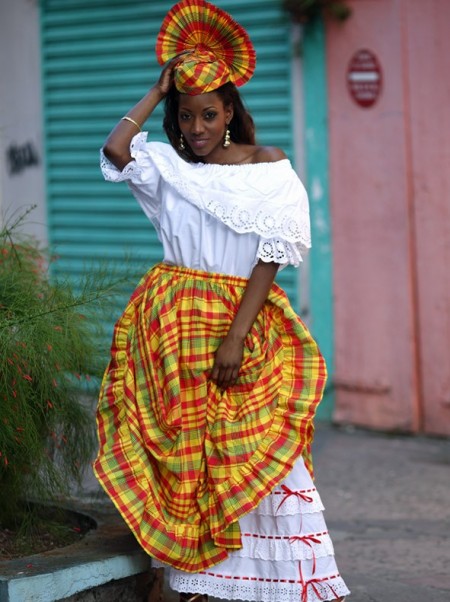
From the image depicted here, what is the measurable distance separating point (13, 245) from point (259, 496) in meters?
1.23

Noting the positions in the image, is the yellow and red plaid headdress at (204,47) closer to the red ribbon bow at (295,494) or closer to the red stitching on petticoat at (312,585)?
the red ribbon bow at (295,494)

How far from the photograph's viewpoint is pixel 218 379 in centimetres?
381

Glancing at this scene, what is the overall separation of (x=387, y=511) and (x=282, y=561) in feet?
5.44

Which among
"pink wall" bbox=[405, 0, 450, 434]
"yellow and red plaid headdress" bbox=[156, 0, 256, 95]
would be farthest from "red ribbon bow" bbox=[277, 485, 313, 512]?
"pink wall" bbox=[405, 0, 450, 434]

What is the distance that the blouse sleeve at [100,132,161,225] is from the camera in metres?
3.95

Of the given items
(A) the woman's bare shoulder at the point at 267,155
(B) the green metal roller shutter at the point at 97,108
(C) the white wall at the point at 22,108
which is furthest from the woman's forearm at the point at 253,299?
(C) the white wall at the point at 22,108

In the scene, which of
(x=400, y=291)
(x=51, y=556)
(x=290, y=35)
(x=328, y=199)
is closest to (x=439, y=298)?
(x=400, y=291)

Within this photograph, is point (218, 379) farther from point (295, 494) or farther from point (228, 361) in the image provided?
point (295, 494)

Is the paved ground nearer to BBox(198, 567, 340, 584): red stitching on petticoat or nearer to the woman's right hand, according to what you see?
BBox(198, 567, 340, 584): red stitching on petticoat

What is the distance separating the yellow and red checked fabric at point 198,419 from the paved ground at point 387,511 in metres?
0.61

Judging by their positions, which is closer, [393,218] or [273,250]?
[273,250]

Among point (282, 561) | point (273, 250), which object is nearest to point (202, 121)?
point (273, 250)

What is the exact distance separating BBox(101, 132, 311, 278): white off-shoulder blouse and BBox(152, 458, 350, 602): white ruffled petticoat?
66 cm

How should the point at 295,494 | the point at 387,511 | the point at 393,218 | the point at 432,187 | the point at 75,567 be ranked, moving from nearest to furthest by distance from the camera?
the point at 75,567
the point at 295,494
the point at 387,511
the point at 432,187
the point at 393,218
